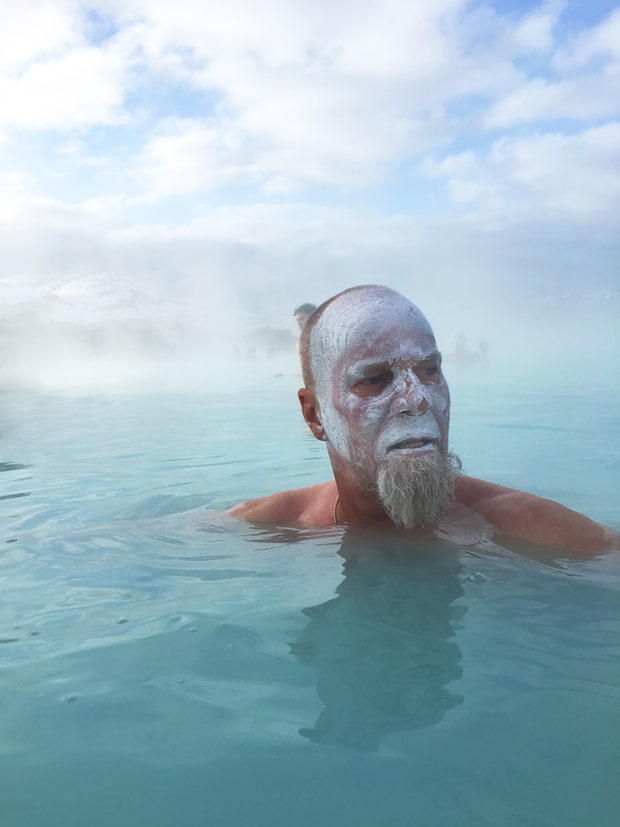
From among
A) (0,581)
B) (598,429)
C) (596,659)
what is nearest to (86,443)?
(0,581)

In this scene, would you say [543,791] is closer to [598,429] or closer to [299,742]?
[299,742]

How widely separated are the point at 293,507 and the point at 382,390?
1349 mm

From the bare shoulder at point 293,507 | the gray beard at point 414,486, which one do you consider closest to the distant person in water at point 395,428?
the gray beard at point 414,486

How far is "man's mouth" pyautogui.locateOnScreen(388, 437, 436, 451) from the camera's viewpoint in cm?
328

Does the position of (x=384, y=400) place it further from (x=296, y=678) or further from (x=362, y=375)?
(x=296, y=678)

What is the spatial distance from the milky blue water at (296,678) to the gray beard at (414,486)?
25 centimetres

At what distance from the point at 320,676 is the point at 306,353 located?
6.52 ft

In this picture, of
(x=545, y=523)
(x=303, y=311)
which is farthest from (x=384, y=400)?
(x=303, y=311)

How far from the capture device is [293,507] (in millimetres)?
4492

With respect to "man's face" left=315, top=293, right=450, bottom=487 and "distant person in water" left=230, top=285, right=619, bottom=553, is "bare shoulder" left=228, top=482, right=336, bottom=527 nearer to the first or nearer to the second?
"distant person in water" left=230, top=285, right=619, bottom=553

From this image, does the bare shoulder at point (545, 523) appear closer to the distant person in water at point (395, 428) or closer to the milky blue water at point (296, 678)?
the distant person in water at point (395, 428)

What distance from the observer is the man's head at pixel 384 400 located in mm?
3262

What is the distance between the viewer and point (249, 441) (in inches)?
351

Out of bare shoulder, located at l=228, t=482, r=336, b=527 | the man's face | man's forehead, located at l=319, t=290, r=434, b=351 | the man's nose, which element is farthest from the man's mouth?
bare shoulder, located at l=228, t=482, r=336, b=527
